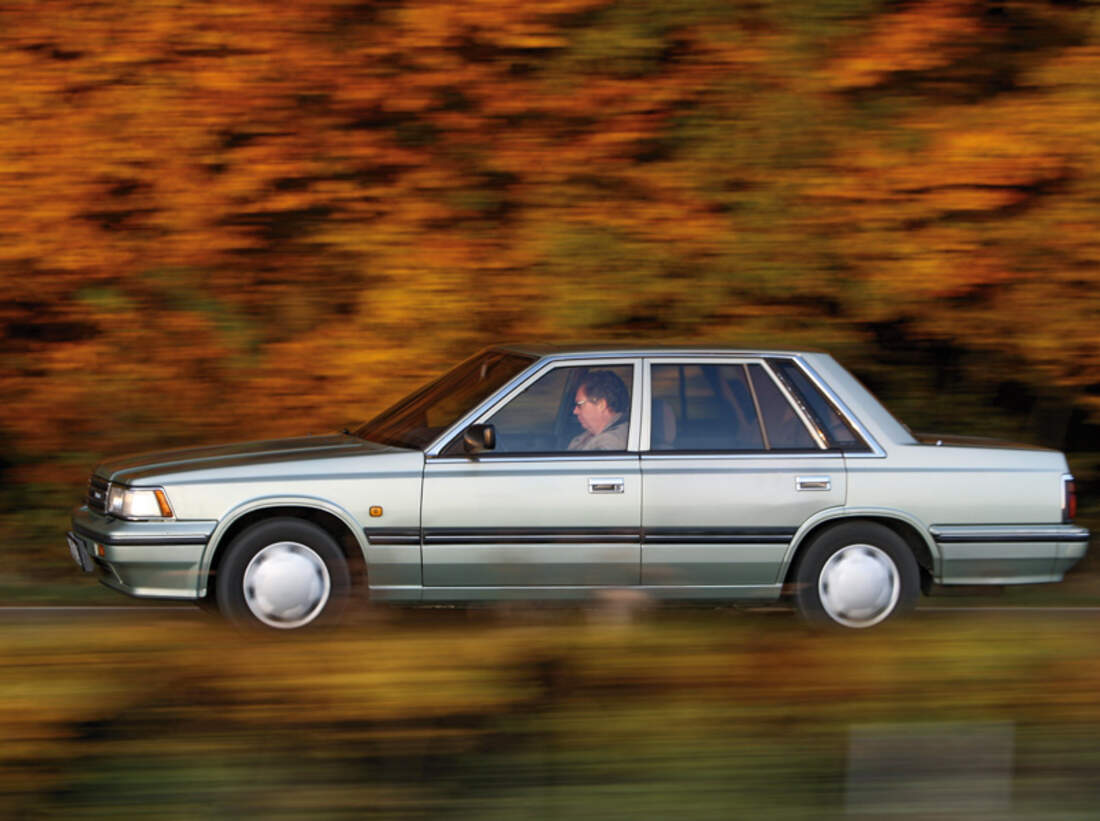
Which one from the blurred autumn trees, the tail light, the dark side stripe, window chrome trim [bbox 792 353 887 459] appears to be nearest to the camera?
the dark side stripe

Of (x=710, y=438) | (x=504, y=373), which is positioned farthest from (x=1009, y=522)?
(x=504, y=373)

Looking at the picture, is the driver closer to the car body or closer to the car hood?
the car body

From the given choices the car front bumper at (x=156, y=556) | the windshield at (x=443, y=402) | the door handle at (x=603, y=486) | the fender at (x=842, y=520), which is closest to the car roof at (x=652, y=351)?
the windshield at (x=443, y=402)

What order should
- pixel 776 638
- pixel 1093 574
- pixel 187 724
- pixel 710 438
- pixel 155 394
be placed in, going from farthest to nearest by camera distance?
pixel 155 394, pixel 1093 574, pixel 710 438, pixel 776 638, pixel 187 724

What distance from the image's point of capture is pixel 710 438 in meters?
6.49

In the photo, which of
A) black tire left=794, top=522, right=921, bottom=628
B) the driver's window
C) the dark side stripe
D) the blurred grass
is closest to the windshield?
the driver's window

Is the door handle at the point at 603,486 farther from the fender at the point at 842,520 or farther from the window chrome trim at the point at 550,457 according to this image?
the fender at the point at 842,520

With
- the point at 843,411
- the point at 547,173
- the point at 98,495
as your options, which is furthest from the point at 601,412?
the point at 547,173

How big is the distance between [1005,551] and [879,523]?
57 centimetres

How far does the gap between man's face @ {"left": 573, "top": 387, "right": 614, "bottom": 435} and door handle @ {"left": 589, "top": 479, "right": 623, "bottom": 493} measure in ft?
0.81

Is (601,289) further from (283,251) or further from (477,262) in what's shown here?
(283,251)

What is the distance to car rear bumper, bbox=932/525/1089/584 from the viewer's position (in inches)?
256

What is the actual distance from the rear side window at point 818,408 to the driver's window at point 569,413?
70 centimetres

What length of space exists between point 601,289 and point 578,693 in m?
5.92
